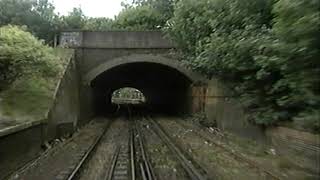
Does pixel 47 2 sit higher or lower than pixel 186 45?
higher

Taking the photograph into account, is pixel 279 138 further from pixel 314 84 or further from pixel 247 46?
pixel 314 84

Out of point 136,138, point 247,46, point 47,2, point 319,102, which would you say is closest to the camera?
point 319,102

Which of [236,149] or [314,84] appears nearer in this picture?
[314,84]

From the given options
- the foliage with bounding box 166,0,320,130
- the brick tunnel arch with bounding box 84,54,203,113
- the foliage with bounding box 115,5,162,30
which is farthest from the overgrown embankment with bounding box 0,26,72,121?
the foliage with bounding box 115,5,162,30

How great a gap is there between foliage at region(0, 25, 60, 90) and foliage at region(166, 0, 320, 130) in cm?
644

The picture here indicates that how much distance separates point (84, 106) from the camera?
27.8 metres

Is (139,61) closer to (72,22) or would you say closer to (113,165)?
(72,22)

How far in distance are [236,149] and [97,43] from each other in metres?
16.2

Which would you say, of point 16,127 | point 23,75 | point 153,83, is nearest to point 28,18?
point 153,83

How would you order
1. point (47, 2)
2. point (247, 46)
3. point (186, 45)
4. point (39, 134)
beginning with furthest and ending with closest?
point (47, 2), point (186, 45), point (39, 134), point (247, 46)

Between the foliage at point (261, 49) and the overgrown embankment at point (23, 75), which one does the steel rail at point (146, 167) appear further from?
the overgrown embankment at point (23, 75)

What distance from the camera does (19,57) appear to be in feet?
50.7

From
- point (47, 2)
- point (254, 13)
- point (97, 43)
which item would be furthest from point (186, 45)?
point (47, 2)

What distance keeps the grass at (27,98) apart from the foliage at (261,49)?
647 centimetres
